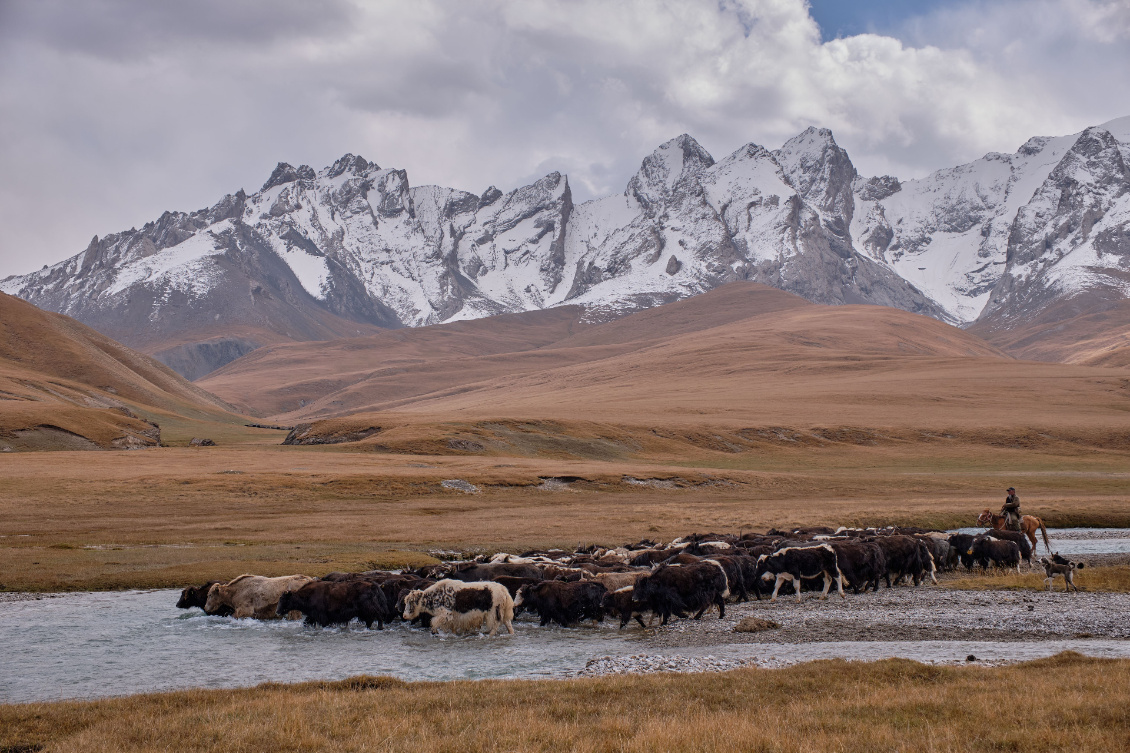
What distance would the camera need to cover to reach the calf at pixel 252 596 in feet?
74.2

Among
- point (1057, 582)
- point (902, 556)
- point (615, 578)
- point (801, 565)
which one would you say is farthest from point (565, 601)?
point (1057, 582)

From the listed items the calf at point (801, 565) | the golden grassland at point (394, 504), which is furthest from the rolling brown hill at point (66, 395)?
the calf at point (801, 565)

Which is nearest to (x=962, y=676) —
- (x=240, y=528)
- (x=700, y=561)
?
(x=700, y=561)

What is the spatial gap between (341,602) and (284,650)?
2.57m

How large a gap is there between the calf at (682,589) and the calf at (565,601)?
4.08 feet

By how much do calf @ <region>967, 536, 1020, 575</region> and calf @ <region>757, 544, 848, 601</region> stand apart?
26.8 ft

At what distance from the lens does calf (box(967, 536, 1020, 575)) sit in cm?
3055

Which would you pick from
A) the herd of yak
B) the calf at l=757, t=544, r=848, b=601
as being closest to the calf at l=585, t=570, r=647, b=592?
the herd of yak

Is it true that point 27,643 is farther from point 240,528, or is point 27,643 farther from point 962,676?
point 240,528

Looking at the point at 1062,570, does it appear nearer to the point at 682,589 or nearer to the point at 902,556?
the point at 902,556

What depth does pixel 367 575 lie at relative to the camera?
23266 millimetres

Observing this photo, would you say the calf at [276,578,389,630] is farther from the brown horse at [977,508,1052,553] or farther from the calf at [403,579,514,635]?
the brown horse at [977,508,1052,553]

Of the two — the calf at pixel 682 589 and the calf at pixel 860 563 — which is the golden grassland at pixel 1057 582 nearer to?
the calf at pixel 860 563

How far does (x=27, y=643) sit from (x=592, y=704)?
46.8ft
